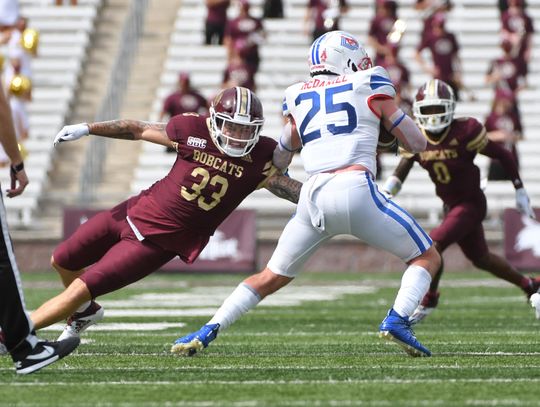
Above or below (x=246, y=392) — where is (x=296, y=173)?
below

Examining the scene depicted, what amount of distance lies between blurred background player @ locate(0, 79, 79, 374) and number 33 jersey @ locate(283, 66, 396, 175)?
59.3 inches

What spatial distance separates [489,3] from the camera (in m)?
19.1

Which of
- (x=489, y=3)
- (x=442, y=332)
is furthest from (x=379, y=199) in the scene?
(x=489, y=3)

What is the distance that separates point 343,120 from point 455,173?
317cm

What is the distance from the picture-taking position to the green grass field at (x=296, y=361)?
16.1ft

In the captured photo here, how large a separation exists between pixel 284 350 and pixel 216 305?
12.3 feet

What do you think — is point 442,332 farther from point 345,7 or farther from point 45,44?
point 45,44

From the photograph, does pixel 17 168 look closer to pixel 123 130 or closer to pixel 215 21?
pixel 123 130

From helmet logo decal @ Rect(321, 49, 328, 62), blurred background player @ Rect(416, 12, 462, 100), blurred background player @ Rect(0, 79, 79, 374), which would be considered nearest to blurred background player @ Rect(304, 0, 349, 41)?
blurred background player @ Rect(416, 12, 462, 100)

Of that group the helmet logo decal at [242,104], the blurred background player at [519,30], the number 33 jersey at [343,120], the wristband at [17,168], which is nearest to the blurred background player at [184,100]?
the blurred background player at [519,30]

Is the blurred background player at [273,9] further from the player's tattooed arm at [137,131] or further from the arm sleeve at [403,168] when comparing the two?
the player's tattooed arm at [137,131]

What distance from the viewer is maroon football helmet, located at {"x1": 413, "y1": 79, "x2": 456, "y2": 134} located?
355 inches

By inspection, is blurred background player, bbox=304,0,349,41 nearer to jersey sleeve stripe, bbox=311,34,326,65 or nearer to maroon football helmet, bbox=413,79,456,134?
maroon football helmet, bbox=413,79,456,134

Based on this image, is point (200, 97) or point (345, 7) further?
point (345, 7)
